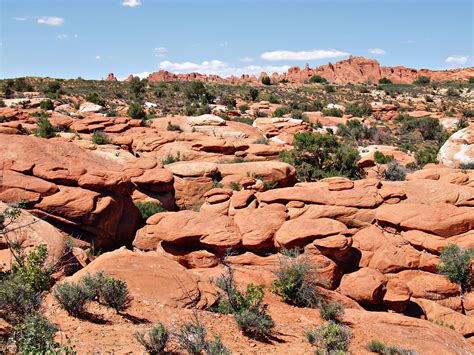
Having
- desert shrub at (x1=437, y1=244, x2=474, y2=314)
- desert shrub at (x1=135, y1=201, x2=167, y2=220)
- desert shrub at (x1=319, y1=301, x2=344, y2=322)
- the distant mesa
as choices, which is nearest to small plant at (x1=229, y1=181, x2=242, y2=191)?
desert shrub at (x1=135, y1=201, x2=167, y2=220)

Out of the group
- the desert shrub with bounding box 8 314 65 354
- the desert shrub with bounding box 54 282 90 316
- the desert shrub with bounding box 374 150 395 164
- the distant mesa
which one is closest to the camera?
the desert shrub with bounding box 8 314 65 354

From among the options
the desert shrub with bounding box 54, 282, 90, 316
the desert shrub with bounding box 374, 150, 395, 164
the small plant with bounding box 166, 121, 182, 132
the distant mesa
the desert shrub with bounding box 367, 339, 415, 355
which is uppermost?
the distant mesa

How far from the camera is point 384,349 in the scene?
8.48 m

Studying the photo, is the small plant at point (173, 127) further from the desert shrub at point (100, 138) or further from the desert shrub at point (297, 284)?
the desert shrub at point (297, 284)

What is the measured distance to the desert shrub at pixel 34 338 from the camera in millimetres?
5363

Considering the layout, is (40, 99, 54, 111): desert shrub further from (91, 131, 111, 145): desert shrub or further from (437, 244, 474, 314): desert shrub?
(437, 244, 474, 314): desert shrub

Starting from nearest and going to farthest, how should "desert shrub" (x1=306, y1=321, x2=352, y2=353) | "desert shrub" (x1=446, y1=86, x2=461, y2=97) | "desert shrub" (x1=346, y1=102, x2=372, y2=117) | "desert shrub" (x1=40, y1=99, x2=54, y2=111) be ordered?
"desert shrub" (x1=306, y1=321, x2=352, y2=353), "desert shrub" (x1=40, y1=99, x2=54, y2=111), "desert shrub" (x1=346, y1=102, x2=372, y2=117), "desert shrub" (x1=446, y1=86, x2=461, y2=97)

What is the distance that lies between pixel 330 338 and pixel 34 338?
5386 mm

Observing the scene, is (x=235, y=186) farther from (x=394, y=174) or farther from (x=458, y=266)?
(x=394, y=174)

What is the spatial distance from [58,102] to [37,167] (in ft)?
93.1

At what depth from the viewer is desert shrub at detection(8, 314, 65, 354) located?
5363mm

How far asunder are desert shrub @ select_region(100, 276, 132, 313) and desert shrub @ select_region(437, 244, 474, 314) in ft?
31.8

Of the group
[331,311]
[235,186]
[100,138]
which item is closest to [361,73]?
[100,138]

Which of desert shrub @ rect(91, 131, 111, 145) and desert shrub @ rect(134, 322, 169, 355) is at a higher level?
desert shrub @ rect(91, 131, 111, 145)
